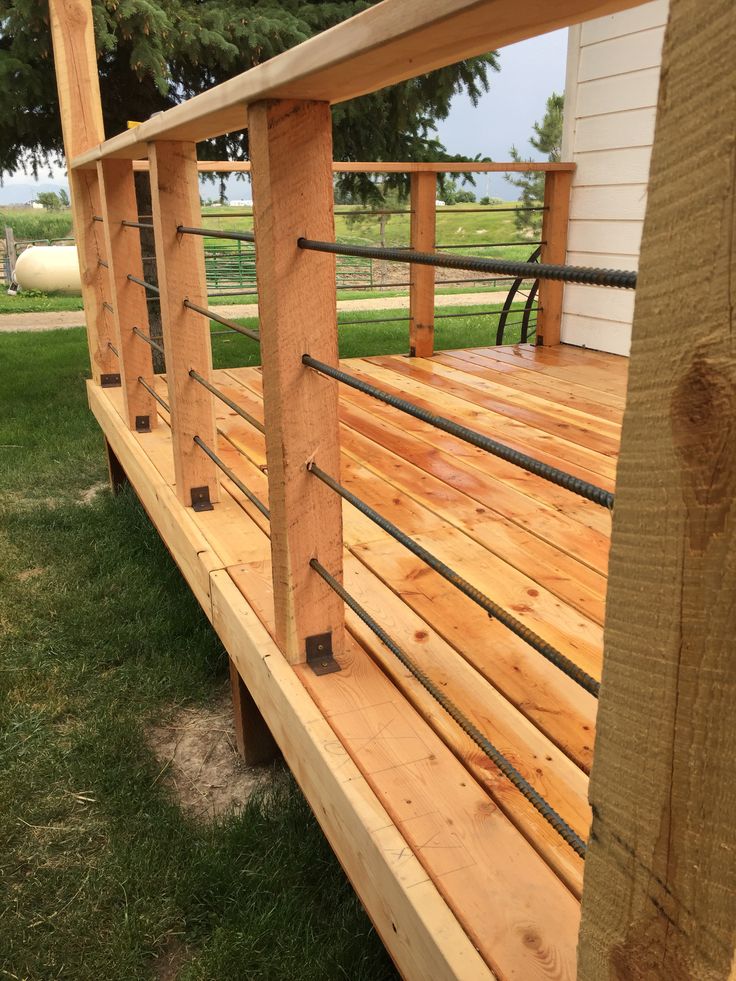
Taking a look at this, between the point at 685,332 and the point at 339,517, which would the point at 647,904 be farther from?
the point at 339,517

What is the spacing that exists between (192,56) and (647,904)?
19.3 ft

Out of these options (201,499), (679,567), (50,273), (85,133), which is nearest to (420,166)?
(85,133)

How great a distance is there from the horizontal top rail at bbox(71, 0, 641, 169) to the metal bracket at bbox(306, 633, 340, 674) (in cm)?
100

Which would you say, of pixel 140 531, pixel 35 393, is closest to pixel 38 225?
pixel 35 393

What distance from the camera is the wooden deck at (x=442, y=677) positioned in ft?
3.96

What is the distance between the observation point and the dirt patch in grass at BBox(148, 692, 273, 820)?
2.23m

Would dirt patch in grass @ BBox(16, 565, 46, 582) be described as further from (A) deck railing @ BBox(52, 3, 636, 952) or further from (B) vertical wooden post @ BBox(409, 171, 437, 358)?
(B) vertical wooden post @ BBox(409, 171, 437, 358)

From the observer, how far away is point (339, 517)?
5.65 ft

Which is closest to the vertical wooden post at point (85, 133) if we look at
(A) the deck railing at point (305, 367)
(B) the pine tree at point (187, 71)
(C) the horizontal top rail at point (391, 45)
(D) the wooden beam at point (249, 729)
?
(B) the pine tree at point (187, 71)

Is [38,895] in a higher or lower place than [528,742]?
lower

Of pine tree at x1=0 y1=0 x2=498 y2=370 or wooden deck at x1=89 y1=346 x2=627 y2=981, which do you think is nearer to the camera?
wooden deck at x1=89 y1=346 x2=627 y2=981

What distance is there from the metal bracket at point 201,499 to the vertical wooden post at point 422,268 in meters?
2.57

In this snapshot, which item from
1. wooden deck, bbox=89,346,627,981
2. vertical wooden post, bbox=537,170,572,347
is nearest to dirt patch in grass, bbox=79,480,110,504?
wooden deck, bbox=89,346,627,981

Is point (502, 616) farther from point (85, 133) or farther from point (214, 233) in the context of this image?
point (85, 133)
